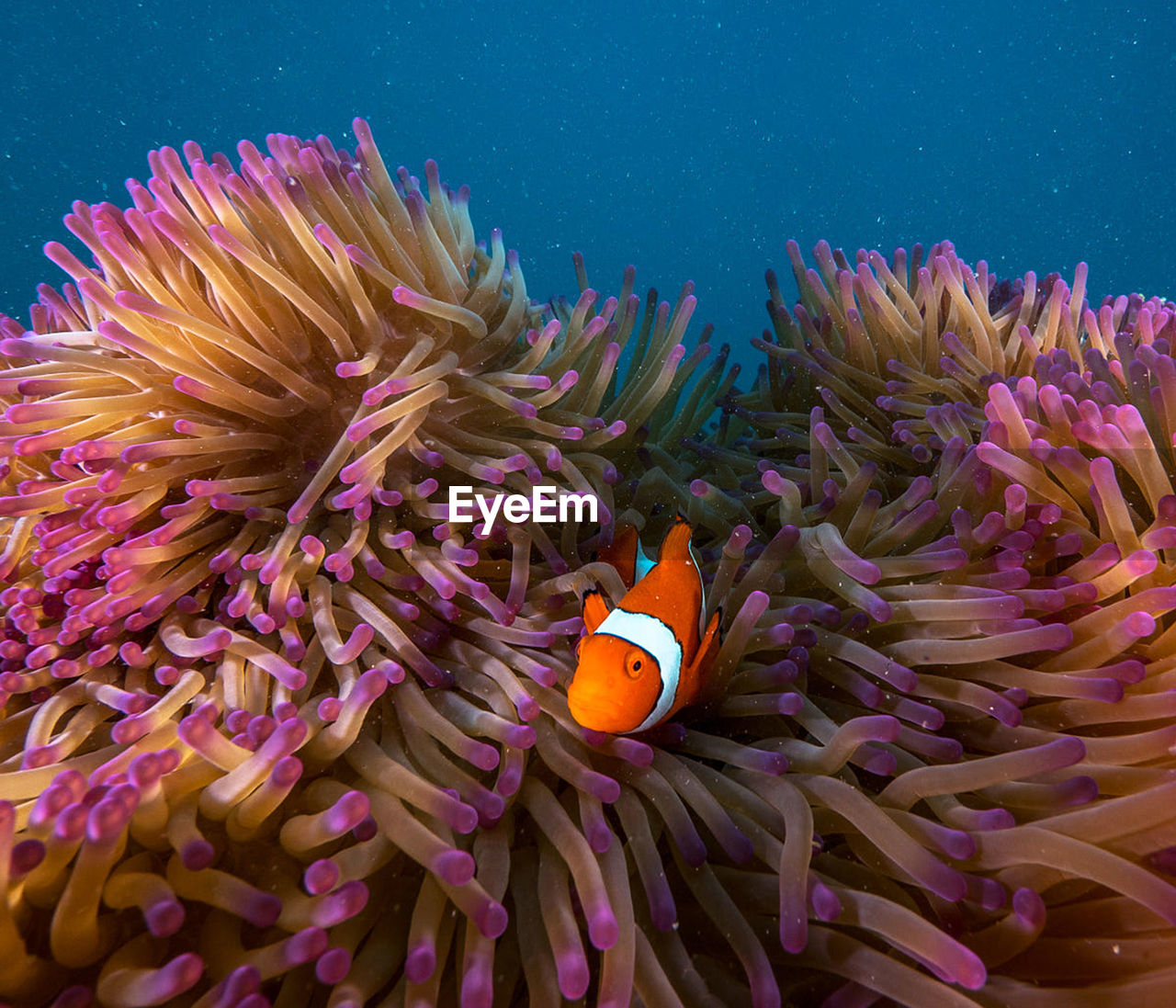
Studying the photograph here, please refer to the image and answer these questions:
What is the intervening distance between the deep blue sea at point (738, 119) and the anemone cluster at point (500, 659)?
2138 cm

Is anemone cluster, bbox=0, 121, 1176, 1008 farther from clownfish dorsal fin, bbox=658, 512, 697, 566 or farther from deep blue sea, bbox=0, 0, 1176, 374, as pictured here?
deep blue sea, bbox=0, 0, 1176, 374

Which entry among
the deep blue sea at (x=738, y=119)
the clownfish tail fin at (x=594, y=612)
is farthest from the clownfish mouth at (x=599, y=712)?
the deep blue sea at (x=738, y=119)

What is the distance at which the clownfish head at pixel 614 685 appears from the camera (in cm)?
92

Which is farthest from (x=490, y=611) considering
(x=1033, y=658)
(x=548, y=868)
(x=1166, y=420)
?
(x=1166, y=420)

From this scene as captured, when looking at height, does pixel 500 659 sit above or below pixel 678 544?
below

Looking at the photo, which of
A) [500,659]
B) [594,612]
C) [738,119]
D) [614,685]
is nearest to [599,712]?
[614,685]

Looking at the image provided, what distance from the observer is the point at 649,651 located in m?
0.95

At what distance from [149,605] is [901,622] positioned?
3.88ft

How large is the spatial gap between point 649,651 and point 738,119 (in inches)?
1218

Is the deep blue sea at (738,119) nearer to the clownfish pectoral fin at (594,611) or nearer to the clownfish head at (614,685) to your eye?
the clownfish pectoral fin at (594,611)

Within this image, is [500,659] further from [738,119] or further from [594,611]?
[738,119]

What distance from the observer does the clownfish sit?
93 cm

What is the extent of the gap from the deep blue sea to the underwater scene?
21.2 m

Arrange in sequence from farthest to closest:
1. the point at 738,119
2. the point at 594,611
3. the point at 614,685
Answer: the point at 738,119
the point at 594,611
the point at 614,685
